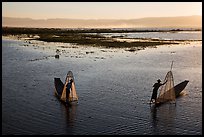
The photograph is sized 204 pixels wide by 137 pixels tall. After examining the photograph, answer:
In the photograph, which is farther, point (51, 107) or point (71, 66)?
point (71, 66)

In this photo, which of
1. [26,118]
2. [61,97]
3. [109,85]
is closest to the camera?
[26,118]

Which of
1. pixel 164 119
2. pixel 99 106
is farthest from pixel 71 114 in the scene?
pixel 164 119

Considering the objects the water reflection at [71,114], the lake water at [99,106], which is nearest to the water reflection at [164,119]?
the lake water at [99,106]

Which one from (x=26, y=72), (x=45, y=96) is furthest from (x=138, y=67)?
(x=45, y=96)

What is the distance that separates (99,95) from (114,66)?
13.3 metres

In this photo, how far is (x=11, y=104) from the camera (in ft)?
57.6

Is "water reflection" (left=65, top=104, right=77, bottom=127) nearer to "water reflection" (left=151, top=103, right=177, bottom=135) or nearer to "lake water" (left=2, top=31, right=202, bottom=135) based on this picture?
"lake water" (left=2, top=31, right=202, bottom=135)

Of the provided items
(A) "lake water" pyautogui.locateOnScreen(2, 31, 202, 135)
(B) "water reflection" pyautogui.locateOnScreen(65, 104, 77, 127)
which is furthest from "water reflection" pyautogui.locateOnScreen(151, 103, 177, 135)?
(B) "water reflection" pyautogui.locateOnScreen(65, 104, 77, 127)

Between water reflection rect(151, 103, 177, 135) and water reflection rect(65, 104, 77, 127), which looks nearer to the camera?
water reflection rect(151, 103, 177, 135)

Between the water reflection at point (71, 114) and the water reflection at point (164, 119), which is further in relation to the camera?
the water reflection at point (71, 114)

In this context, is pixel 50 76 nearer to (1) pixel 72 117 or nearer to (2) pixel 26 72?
(2) pixel 26 72

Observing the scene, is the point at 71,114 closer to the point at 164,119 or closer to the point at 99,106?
the point at 99,106

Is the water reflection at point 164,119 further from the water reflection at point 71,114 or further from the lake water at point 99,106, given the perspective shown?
the water reflection at point 71,114

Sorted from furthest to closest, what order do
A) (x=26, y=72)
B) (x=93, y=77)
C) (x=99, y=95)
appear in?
(x=26, y=72)
(x=93, y=77)
(x=99, y=95)
